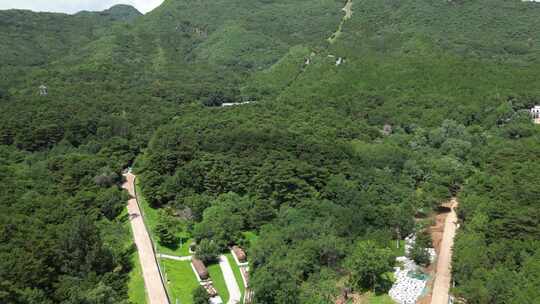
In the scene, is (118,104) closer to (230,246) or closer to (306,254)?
(230,246)

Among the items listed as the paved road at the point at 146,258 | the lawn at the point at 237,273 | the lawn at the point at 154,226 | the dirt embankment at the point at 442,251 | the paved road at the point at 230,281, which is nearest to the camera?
the paved road at the point at 146,258

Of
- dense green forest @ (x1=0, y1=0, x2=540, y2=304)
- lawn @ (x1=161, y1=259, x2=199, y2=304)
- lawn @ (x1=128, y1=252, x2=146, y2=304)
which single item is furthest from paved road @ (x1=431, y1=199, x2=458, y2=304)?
lawn @ (x1=128, y1=252, x2=146, y2=304)

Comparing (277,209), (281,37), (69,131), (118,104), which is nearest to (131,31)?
(281,37)

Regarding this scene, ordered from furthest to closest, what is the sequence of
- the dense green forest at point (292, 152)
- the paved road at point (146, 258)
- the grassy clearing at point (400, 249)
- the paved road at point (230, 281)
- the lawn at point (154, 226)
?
the grassy clearing at point (400, 249) → the lawn at point (154, 226) → the dense green forest at point (292, 152) → the paved road at point (230, 281) → the paved road at point (146, 258)

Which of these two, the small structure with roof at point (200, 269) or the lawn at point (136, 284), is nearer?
the lawn at point (136, 284)

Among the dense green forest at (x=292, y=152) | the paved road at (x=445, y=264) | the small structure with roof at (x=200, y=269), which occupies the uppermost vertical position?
the dense green forest at (x=292, y=152)

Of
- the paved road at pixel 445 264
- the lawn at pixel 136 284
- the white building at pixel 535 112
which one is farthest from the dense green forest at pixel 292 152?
the paved road at pixel 445 264

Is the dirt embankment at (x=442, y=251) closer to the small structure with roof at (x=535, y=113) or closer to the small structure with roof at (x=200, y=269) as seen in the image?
the small structure with roof at (x=200, y=269)
